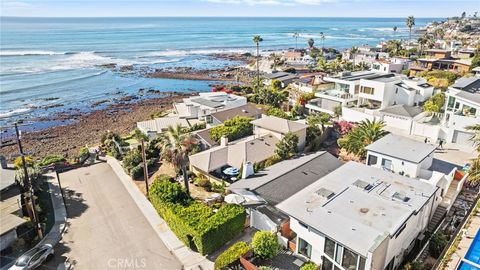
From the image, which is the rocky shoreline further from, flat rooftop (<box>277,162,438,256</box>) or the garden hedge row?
flat rooftop (<box>277,162,438,256</box>)

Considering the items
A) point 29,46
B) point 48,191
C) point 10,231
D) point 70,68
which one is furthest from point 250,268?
point 29,46

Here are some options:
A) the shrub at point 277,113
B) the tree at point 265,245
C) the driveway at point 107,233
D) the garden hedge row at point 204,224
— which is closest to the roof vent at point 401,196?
the tree at point 265,245

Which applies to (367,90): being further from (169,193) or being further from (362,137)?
(169,193)

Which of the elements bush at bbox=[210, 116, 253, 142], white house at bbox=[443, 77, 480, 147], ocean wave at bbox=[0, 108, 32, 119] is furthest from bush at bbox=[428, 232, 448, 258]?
ocean wave at bbox=[0, 108, 32, 119]

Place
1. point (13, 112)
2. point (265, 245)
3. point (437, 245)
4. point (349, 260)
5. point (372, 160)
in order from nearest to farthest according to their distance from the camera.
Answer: point (349, 260) < point (265, 245) < point (437, 245) < point (372, 160) < point (13, 112)

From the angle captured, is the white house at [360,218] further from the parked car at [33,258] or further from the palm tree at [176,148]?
the parked car at [33,258]

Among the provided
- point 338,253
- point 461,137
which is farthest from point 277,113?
point 338,253
